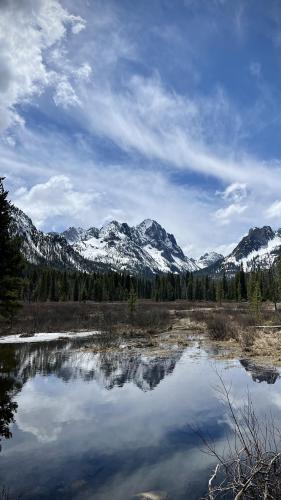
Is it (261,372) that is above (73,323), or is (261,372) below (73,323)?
below

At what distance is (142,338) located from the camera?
38.0 meters

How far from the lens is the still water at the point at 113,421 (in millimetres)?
9086

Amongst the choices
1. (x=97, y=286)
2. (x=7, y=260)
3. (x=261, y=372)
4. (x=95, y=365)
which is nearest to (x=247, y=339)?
(x=261, y=372)

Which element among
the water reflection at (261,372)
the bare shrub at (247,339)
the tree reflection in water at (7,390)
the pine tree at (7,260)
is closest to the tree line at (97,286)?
the pine tree at (7,260)

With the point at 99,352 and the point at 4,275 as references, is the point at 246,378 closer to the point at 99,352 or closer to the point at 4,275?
the point at 99,352

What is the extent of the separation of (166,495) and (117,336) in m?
30.1

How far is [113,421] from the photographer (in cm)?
1365

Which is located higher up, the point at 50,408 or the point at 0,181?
the point at 0,181

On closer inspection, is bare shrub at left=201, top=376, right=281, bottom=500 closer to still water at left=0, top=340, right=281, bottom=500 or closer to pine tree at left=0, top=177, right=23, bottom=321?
still water at left=0, top=340, right=281, bottom=500

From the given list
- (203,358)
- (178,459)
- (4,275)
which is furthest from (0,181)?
(178,459)

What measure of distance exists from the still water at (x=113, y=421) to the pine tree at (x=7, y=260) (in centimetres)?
441

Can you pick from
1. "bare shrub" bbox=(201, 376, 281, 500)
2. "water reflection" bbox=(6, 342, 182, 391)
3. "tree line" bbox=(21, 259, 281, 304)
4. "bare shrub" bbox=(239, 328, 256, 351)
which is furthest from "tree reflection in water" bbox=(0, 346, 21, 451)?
"tree line" bbox=(21, 259, 281, 304)

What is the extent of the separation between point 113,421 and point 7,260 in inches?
542

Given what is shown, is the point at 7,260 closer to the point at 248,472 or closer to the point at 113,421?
the point at 113,421
